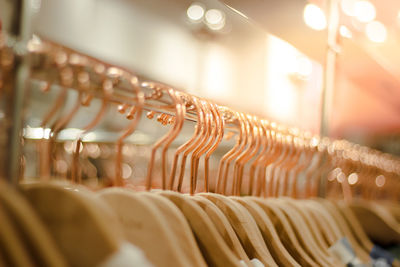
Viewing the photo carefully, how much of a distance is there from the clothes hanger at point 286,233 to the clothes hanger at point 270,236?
0.03 meters

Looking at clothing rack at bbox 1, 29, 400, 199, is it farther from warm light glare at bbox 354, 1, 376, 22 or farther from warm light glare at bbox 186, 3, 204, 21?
warm light glare at bbox 186, 3, 204, 21

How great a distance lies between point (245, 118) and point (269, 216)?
0.22m

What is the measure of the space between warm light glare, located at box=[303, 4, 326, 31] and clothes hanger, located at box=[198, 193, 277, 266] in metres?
0.77

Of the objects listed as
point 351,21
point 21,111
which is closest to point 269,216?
point 21,111

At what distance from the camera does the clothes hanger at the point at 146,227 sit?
24.1 inches

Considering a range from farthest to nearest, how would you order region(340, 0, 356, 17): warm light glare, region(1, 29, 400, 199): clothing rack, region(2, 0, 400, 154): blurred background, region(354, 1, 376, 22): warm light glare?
region(354, 1, 376, 22): warm light glare → region(340, 0, 356, 17): warm light glare → region(2, 0, 400, 154): blurred background → region(1, 29, 400, 199): clothing rack

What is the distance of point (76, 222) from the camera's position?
0.52 metres

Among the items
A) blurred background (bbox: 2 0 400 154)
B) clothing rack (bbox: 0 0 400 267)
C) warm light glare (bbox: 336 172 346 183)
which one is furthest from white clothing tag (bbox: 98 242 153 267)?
warm light glare (bbox: 336 172 346 183)

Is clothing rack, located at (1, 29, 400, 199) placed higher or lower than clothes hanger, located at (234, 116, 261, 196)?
higher

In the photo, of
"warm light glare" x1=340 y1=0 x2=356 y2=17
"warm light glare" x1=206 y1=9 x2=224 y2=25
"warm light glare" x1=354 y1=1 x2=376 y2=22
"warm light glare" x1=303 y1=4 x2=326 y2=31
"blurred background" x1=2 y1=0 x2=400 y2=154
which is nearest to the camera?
"warm light glare" x1=303 y1=4 x2=326 y2=31

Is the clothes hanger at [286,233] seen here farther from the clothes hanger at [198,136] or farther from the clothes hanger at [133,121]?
the clothes hanger at [133,121]

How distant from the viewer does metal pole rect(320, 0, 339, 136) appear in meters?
1.64

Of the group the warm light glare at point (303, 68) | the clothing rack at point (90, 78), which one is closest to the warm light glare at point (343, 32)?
the clothing rack at point (90, 78)

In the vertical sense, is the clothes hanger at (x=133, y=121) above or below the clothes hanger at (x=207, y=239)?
above
